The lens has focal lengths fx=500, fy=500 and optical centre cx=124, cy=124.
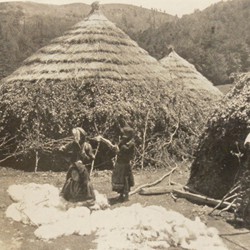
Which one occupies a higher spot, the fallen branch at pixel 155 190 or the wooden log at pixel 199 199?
the wooden log at pixel 199 199

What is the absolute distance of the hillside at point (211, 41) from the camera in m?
35.2

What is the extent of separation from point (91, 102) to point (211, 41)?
27539mm

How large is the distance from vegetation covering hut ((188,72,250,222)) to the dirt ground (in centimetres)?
74

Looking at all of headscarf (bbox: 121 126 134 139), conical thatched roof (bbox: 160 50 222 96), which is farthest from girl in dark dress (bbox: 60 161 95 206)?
conical thatched roof (bbox: 160 50 222 96)

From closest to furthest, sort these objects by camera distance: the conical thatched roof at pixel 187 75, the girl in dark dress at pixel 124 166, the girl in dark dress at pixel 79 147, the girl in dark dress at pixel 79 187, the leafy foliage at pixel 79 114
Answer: the girl in dark dress at pixel 79 187 → the girl in dark dress at pixel 79 147 → the girl in dark dress at pixel 124 166 → the leafy foliage at pixel 79 114 → the conical thatched roof at pixel 187 75

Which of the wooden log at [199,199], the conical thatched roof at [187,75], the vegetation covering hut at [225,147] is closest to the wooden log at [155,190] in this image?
the wooden log at [199,199]

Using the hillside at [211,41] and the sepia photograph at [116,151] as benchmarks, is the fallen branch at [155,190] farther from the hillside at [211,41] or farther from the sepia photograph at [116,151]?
the hillside at [211,41]

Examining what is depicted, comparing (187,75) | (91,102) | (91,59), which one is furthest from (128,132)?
(187,75)

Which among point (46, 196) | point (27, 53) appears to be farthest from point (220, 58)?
point (46, 196)

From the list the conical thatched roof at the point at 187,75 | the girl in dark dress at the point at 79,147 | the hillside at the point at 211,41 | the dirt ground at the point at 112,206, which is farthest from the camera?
the hillside at the point at 211,41

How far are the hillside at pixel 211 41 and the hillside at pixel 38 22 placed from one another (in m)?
3.09

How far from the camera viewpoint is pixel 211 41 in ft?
127

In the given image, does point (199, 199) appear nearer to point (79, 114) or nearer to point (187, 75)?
point (79, 114)

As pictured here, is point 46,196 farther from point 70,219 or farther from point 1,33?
point 1,33
